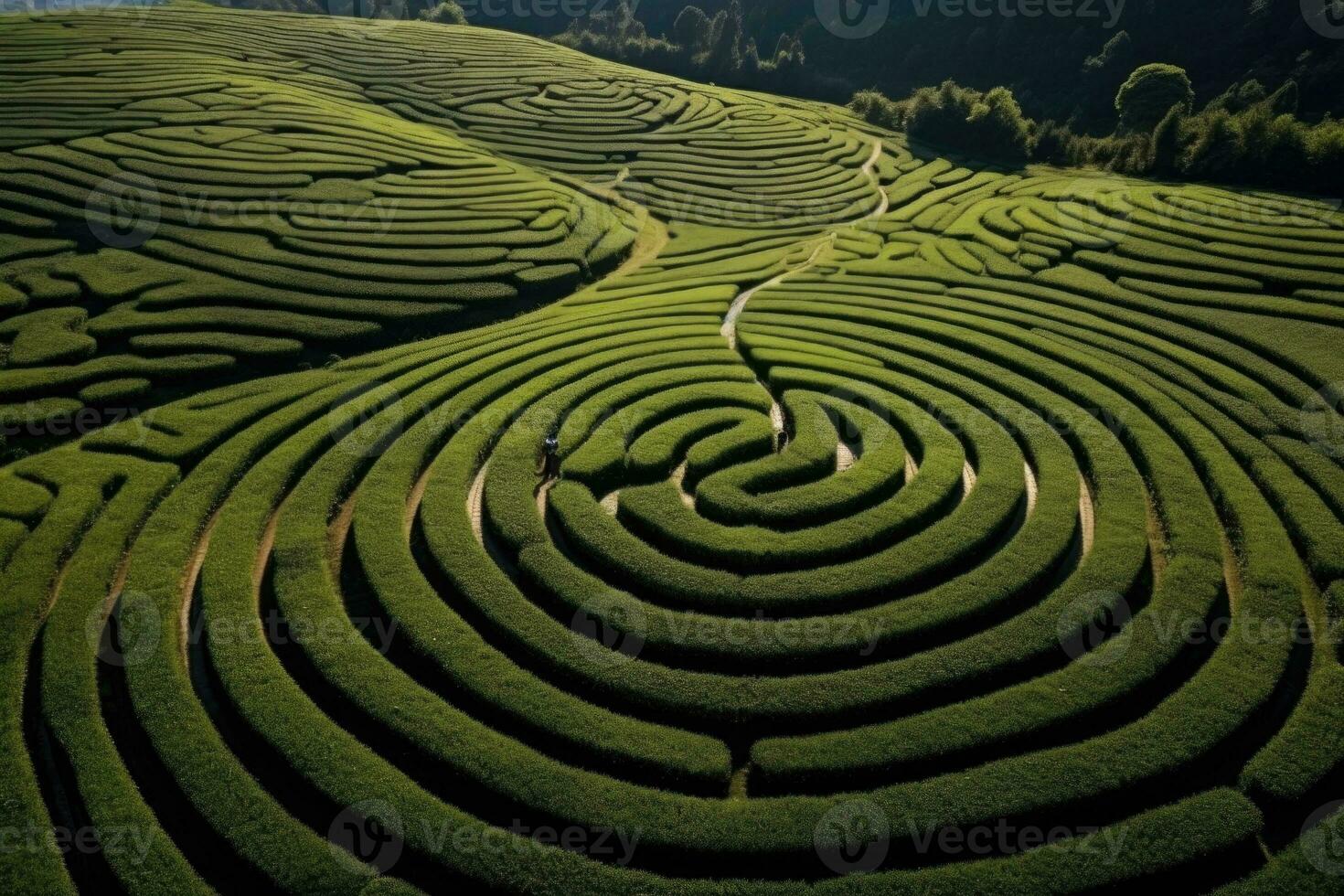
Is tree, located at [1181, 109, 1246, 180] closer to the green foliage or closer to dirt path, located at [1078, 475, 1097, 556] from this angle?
the green foliage

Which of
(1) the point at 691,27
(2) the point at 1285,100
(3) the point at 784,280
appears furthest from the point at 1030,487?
(1) the point at 691,27

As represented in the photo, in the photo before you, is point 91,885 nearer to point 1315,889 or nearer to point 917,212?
point 1315,889

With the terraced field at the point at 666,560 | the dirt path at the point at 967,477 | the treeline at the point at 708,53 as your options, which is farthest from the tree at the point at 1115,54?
the dirt path at the point at 967,477

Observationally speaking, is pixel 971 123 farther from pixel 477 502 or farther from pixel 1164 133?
pixel 477 502

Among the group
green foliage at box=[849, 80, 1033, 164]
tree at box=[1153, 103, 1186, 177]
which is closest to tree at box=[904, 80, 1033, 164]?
green foliage at box=[849, 80, 1033, 164]

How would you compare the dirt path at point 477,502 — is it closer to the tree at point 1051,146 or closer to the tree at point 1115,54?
the tree at point 1051,146

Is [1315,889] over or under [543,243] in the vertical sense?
under

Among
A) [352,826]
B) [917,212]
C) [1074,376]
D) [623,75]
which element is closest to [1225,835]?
[352,826]
